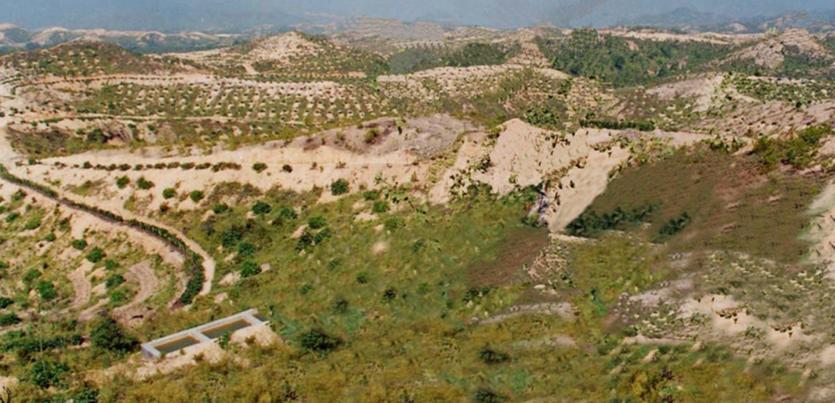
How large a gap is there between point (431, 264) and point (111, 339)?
2119 cm

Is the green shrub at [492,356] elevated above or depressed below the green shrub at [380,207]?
below

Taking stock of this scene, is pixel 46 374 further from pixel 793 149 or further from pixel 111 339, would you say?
pixel 793 149

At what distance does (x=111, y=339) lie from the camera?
127 ft

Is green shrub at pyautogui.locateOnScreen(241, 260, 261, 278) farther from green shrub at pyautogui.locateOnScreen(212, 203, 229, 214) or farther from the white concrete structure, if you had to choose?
green shrub at pyautogui.locateOnScreen(212, 203, 229, 214)

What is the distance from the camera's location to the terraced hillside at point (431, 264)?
31.2 metres

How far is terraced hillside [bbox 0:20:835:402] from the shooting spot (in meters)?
31.2

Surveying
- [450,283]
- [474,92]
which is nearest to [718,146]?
[450,283]

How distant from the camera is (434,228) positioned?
4838cm

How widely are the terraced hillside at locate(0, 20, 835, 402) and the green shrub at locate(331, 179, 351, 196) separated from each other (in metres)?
0.22

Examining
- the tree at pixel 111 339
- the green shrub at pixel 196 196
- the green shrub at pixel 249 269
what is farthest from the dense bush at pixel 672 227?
the green shrub at pixel 196 196

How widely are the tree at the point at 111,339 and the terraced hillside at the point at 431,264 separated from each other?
230 mm

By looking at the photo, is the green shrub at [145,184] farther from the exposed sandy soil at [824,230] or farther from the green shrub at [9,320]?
the exposed sandy soil at [824,230]

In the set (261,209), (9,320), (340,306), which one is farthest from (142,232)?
(340,306)

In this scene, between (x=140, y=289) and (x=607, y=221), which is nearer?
(x=607, y=221)
